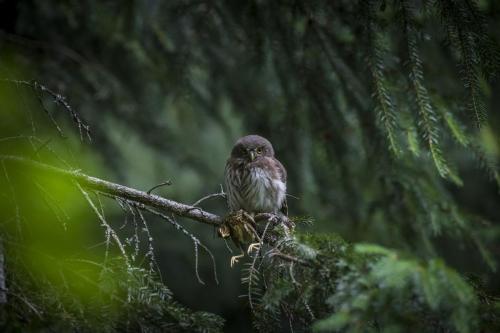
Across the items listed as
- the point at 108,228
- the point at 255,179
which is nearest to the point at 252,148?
the point at 255,179

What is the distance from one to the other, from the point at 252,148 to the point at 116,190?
1.70m

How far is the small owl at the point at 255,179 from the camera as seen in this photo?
12.5 feet

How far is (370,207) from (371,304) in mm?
2416

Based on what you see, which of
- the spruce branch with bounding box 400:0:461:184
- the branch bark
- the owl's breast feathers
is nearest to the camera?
the branch bark

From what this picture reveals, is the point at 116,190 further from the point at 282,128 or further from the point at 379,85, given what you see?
the point at 282,128

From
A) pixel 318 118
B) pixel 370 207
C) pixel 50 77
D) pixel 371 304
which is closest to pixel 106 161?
pixel 50 77

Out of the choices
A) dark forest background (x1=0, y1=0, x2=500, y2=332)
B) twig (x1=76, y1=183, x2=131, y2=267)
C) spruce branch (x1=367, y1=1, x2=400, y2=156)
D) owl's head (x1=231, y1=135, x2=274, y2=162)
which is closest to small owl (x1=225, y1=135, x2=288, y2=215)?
owl's head (x1=231, y1=135, x2=274, y2=162)

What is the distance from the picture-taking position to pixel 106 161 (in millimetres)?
4473

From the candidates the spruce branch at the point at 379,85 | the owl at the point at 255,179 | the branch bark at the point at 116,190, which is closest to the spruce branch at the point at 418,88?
the spruce branch at the point at 379,85

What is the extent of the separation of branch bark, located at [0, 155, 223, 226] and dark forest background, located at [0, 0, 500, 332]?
0.08 m

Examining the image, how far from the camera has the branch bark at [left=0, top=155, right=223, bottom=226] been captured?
7.62 ft

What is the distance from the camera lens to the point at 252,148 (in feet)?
13.2

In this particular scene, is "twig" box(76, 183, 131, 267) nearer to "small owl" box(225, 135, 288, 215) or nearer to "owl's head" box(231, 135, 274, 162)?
"small owl" box(225, 135, 288, 215)

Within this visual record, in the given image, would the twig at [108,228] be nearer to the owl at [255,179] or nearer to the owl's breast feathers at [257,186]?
the owl at [255,179]
